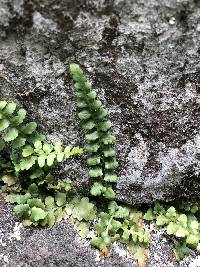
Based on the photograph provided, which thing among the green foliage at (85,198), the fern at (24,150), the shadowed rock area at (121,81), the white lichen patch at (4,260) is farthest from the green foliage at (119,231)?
the white lichen patch at (4,260)

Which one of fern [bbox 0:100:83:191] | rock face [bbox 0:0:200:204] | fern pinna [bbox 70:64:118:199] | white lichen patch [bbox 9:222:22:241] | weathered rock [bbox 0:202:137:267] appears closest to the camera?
rock face [bbox 0:0:200:204]

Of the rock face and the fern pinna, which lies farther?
the fern pinna

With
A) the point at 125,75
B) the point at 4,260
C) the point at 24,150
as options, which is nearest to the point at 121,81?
the point at 125,75

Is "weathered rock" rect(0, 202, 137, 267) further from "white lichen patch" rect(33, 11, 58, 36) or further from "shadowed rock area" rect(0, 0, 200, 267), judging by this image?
"white lichen patch" rect(33, 11, 58, 36)

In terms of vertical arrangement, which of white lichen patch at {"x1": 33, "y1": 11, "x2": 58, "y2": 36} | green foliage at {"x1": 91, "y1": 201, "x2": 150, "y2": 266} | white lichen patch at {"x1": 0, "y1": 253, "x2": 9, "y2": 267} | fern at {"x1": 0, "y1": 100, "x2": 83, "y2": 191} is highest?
white lichen patch at {"x1": 33, "y1": 11, "x2": 58, "y2": 36}

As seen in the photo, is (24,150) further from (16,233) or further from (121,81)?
(121,81)

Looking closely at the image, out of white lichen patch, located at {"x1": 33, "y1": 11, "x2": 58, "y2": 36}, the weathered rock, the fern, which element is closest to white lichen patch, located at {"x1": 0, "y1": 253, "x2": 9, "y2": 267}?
the weathered rock

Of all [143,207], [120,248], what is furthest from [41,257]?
[143,207]

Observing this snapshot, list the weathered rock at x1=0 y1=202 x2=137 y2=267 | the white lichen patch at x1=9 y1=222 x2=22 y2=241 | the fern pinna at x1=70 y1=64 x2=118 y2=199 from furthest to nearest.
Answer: the white lichen patch at x1=9 y1=222 x2=22 y2=241
the weathered rock at x1=0 y1=202 x2=137 y2=267
the fern pinna at x1=70 y1=64 x2=118 y2=199

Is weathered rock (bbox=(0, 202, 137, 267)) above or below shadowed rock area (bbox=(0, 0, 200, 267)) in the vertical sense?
below
